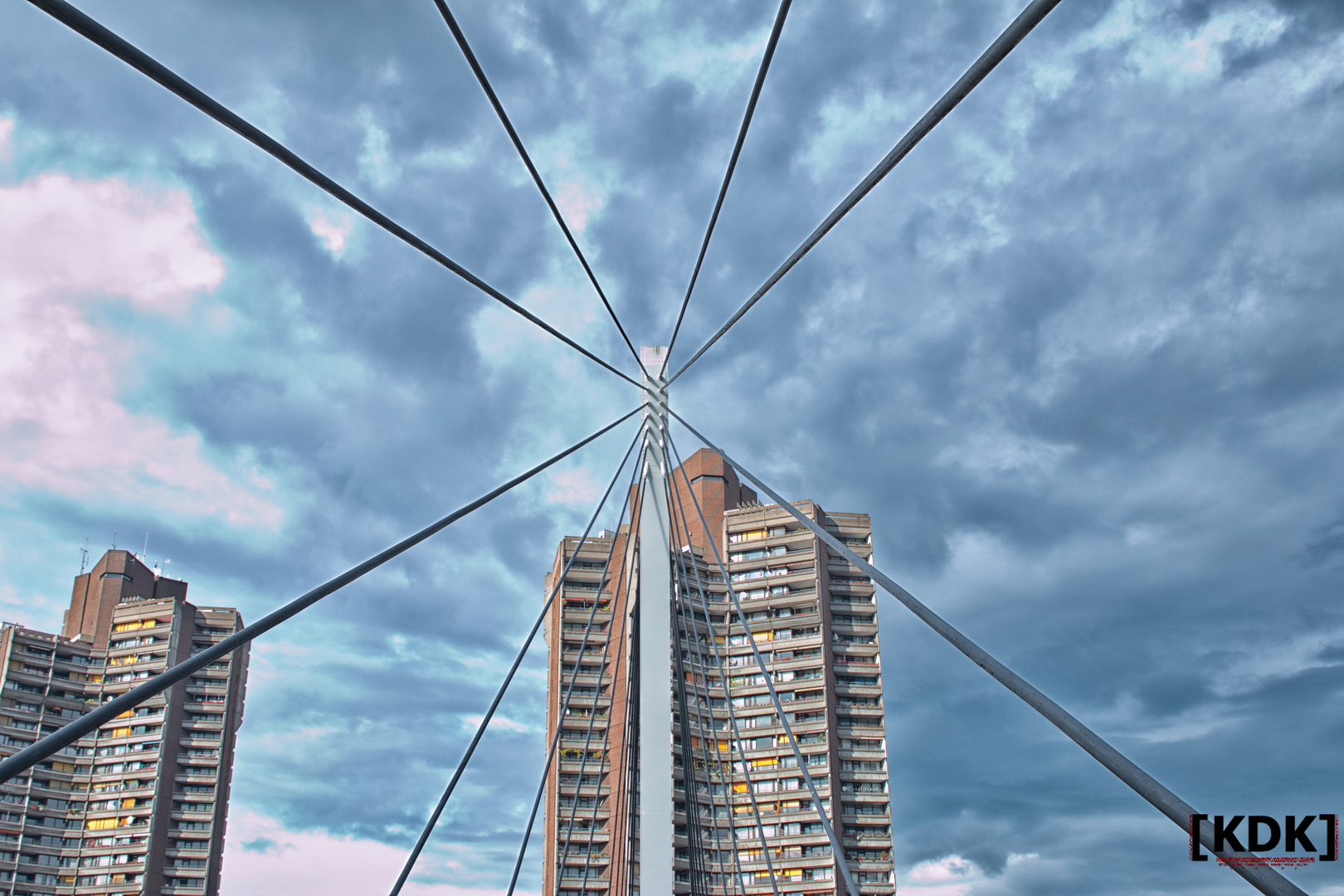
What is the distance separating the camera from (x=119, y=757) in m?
67.9

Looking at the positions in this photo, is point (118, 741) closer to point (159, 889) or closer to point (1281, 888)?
point (159, 889)

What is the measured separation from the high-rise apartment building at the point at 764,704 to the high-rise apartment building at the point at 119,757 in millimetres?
26208

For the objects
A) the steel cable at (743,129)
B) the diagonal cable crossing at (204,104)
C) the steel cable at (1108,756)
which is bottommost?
the steel cable at (1108,756)

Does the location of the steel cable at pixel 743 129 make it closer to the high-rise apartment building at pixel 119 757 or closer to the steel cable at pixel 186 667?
the steel cable at pixel 186 667

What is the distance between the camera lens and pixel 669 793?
31.1 ft

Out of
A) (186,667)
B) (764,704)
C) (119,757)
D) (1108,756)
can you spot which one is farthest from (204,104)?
(119,757)

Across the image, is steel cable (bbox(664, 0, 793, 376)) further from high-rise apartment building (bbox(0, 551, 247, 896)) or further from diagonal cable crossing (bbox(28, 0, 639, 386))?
high-rise apartment building (bbox(0, 551, 247, 896))

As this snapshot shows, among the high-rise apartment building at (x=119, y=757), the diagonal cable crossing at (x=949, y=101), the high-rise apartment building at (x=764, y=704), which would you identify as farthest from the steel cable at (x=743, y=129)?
the high-rise apartment building at (x=119, y=757)

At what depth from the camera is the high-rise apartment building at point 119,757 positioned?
65500 millimetres

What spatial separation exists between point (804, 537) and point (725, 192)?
56.3 metres

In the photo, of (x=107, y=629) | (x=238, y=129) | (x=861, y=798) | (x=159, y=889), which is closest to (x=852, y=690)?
(x=861, y=798)

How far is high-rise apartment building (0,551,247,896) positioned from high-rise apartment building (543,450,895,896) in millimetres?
26208

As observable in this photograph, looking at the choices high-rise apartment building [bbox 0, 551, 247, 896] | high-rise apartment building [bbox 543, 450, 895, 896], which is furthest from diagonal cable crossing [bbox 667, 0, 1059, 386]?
high-rise apartment building [bbox 0, 551, 247, 896]

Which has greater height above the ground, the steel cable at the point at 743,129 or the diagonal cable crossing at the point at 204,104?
the steel cable at the point at 743,129
